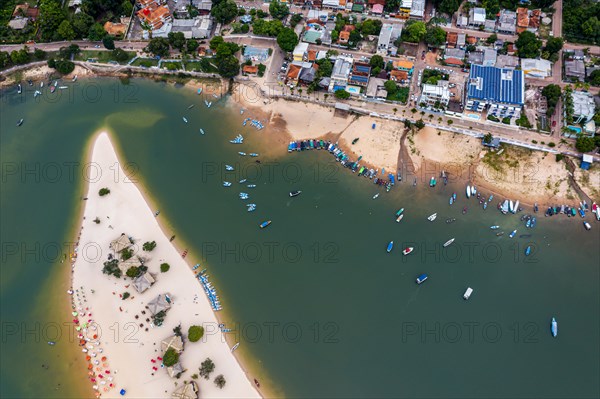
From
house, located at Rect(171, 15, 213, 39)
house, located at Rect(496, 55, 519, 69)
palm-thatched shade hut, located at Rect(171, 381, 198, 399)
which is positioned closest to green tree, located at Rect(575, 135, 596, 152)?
house, located at Rect(496, 55, 519, 69)

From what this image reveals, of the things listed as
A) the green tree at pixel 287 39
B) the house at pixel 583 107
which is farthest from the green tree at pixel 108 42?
the house at pixel 583 107

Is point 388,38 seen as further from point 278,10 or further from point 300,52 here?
point 278,10

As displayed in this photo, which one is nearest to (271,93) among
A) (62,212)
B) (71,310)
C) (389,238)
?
(389,238)

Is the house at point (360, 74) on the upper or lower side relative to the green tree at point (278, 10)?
lower

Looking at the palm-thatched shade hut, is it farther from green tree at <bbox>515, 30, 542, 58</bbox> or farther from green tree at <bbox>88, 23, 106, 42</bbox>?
green tree at <bbox>515, 30, 542, 58</bbox>

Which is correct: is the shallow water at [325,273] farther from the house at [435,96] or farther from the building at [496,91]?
the building at [496,91]
